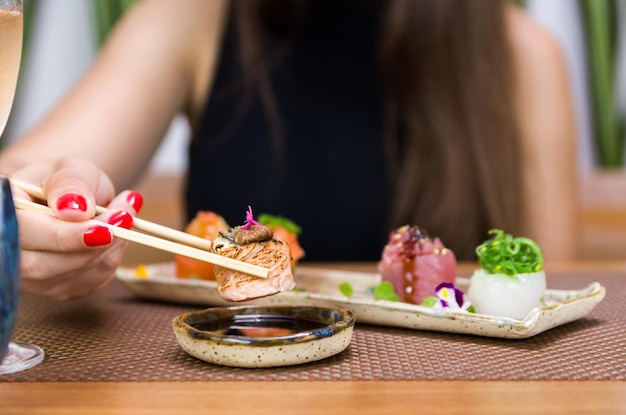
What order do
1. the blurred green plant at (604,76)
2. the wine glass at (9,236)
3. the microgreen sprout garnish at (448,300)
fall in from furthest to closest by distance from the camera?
the blurred green plant at (604,76)
the microgreen sprout garnish at (448,300)
the wine glass at (9,236)

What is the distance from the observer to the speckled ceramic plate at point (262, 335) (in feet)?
2.35

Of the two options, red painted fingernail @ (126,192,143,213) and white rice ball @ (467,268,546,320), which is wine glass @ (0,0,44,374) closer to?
red painted fingernail @ (126,192,143,213)

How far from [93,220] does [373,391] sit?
36 centimetres

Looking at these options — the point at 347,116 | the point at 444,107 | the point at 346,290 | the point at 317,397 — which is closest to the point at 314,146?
the point at 347,116

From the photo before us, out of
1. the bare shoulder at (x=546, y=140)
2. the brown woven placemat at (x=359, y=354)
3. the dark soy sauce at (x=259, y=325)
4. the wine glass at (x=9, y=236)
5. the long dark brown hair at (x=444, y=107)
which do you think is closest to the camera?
the wine glass at (x=9, y=236)

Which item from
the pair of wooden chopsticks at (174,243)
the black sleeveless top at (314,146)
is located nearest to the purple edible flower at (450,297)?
the pair of wooden chopsticks at (174,243)

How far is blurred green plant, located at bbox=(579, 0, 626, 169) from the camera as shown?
3168 mm

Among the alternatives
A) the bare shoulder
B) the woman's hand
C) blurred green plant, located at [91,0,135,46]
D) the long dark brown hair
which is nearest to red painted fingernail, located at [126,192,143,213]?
the woman's hand

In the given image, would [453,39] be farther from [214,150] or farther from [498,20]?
[214,150]

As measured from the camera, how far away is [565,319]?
35.8 inches

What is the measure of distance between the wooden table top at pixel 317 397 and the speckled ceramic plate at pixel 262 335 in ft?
0.13

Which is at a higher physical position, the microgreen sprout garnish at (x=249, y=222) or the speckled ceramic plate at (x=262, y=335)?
the microgreen sprout garnish at (x=249, y=222)

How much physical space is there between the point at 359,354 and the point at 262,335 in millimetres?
107

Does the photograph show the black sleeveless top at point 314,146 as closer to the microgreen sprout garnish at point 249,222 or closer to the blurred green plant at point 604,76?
the microgreen sprout garnish at point 249,222
